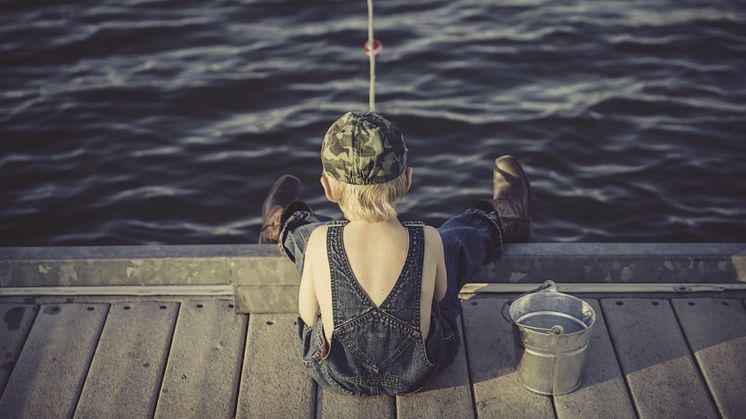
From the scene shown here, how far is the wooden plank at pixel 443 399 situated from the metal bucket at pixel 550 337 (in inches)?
8.8

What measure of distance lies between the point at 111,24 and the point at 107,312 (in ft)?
17.4

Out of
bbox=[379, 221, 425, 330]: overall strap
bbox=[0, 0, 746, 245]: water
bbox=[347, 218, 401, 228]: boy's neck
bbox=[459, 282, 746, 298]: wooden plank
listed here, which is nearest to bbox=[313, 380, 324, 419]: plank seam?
bbox=[379, 221, 425, 330]: overall strap

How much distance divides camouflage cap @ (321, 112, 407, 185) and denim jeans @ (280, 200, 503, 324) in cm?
68

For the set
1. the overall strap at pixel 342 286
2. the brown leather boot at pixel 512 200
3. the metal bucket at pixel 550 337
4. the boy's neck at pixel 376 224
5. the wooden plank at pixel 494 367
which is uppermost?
the boy's neck at pixel 376 224

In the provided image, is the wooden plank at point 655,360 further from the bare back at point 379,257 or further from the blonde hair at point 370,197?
the blonde hair at point 370,197

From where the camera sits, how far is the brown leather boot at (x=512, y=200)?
13.2 feet

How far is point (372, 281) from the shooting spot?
9.69 ft

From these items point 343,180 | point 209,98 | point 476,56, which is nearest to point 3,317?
point 343,180

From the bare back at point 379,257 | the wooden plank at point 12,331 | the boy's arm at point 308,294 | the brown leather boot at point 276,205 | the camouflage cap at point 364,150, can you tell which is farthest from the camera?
the brown leather boot at point 276,205

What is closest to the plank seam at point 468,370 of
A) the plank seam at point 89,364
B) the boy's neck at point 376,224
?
the boy's neck at point 376,224

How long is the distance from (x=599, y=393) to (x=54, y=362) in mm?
2104

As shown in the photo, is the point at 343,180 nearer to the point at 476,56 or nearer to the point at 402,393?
the point at 402,393

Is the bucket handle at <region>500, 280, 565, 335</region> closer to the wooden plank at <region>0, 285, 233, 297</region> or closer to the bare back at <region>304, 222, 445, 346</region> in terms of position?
the bare back at <region>304, 222, 445, 346</region>

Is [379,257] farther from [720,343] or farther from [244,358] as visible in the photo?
[720,343]
